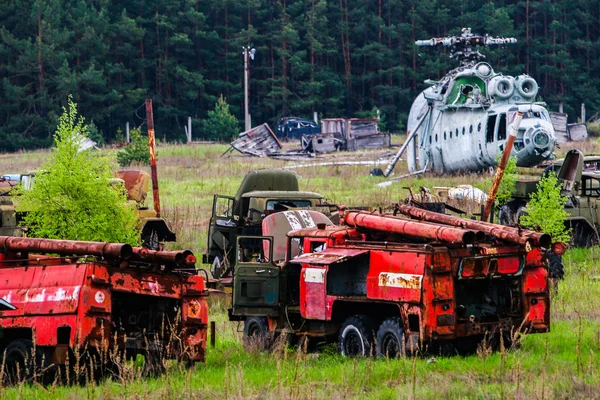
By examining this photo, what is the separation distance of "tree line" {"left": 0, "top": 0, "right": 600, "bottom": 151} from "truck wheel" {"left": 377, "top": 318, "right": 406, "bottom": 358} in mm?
64790

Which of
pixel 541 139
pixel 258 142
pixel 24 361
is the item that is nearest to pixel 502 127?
pixel 541 139

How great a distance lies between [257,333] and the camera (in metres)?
16.4

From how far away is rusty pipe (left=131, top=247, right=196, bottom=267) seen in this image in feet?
43.5

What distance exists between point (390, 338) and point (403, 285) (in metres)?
0.82

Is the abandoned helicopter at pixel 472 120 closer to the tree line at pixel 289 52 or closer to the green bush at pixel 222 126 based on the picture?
the green bush at pixel 222 126

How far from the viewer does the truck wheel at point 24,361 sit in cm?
1270

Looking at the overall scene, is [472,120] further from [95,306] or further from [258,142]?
[95,306]

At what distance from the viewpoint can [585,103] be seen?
A: 85000 millimetres

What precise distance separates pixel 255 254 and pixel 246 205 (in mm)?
3625

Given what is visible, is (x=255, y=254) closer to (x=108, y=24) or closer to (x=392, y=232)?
(x=392, y=232)

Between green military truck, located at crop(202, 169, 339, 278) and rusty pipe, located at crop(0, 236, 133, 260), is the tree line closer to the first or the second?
green military truck, located at crop(202, 169, 339, 278)

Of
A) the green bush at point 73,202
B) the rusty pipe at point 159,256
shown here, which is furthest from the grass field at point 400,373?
the green bush at point 73,202

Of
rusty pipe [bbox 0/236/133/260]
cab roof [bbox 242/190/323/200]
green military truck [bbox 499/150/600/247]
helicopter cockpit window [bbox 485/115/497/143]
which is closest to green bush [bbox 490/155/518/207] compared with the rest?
green military truck [bbox 499/150/600/247]

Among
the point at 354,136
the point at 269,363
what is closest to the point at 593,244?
the point at 269,363
